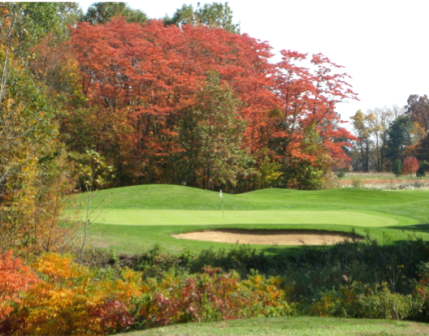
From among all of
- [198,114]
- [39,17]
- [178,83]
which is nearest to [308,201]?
[198,114]

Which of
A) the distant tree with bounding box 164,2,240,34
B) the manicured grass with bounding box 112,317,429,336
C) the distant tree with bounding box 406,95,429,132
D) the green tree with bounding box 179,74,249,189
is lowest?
the manicured grass with bounding box 112,317,429,336

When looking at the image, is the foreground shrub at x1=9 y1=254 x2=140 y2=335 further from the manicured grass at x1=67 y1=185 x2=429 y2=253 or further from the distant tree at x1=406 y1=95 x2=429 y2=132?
the distant tree at x1=406 y1=95 x2=429 y2=132

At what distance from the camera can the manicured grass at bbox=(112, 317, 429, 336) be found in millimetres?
5156

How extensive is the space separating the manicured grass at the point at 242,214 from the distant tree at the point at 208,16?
26115mm

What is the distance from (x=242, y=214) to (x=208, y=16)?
34280 mm

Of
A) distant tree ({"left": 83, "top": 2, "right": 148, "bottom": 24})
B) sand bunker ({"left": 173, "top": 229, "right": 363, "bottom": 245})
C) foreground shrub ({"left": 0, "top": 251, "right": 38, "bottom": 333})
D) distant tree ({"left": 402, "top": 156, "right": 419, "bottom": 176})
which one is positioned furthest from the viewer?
distant tree ({"left": 402, "top": 156, "right": 419, "bottom": 176})

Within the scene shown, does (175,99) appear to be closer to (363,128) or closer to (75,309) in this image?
(75,309)

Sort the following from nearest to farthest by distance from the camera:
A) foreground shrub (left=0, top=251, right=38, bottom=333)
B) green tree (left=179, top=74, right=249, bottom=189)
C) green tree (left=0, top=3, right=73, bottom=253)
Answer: foreground shrub (left=0, top=251, right=38, bottom=333) → green tree (left=0, top=3, right=73, bottom=253) → green tree (left=179, top=74, right=249, bottom=189)

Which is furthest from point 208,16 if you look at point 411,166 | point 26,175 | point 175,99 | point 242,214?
point 26,175

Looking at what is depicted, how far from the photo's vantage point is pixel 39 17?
35.7m

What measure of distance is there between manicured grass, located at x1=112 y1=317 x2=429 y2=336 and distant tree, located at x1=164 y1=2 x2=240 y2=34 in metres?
43.7

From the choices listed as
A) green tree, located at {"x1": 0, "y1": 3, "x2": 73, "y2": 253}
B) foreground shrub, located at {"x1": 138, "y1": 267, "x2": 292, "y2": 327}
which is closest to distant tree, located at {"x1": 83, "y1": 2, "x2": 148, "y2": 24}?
green tree, located at {"x1": 0, "y1": 3, "x2": 73, "y2": 253}

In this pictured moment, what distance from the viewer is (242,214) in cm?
→ 1838

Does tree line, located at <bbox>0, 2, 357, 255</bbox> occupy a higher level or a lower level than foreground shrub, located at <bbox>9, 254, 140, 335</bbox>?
higher
